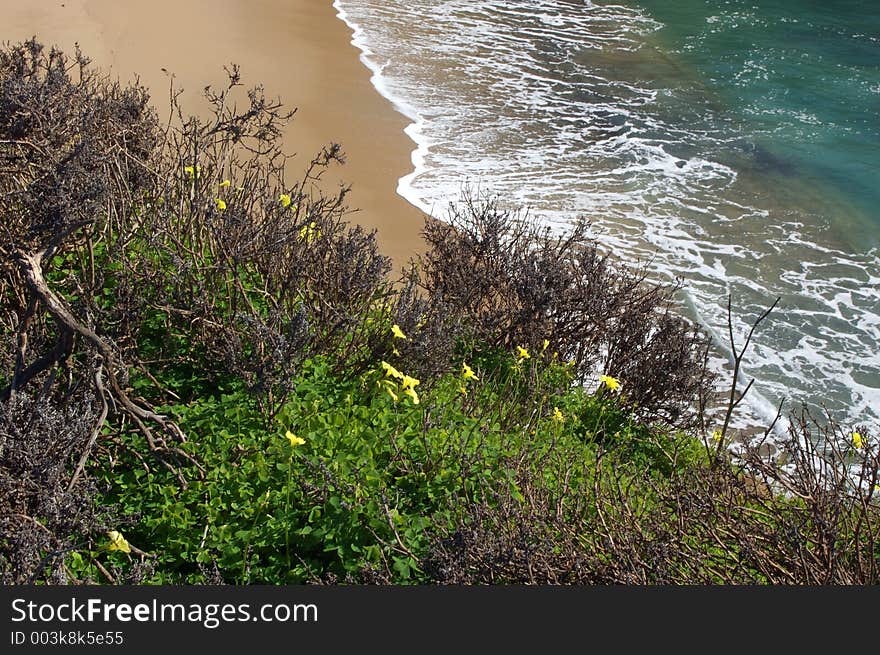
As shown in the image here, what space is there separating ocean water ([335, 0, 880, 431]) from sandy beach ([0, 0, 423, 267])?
41cm

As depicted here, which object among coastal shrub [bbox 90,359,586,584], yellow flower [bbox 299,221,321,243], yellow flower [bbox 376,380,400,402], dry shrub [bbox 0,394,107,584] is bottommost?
coastal shrub [bbox 90,359,586,584]

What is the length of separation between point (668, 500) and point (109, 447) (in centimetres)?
279

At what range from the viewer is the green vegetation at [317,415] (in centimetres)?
375

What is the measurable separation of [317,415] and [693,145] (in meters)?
10.8

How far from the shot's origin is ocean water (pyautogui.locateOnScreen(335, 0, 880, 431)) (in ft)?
30.9

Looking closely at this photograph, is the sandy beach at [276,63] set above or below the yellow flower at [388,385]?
above

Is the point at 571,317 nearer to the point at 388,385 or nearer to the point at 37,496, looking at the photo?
the point at 388,385

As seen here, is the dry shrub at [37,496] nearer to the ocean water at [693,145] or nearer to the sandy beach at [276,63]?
the sandy beach at [276,63]

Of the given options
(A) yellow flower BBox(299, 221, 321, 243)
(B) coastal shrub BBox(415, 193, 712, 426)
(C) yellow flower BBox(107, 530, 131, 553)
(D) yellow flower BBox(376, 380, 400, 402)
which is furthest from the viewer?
(B) coastal shrub BBox(415, 193, 712, 426)

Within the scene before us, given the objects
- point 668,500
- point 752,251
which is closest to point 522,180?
point 752,251

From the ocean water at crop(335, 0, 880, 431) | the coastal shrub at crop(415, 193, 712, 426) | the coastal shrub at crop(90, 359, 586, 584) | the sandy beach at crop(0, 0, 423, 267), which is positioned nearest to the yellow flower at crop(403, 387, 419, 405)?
the coastal shrub at crop(90, 359, 586, 584)

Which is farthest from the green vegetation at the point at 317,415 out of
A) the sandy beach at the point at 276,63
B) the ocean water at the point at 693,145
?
the sandy beach at the point at 276,63

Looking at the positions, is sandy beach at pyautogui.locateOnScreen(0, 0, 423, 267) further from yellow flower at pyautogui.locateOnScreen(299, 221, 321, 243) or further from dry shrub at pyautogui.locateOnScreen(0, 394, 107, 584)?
dry shrub at pyautogui.locateOnScreen(0, 394, 107, 584)

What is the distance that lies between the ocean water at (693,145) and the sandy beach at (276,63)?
413 mm
